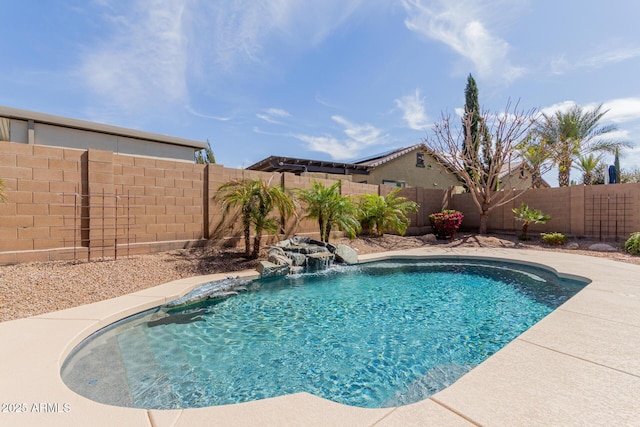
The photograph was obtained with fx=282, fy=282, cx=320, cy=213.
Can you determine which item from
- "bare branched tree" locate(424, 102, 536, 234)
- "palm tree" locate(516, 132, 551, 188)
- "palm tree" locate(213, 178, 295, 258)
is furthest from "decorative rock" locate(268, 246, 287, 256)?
"palm tree" locate(516, 132, 551, 188)

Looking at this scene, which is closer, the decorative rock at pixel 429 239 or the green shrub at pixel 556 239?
the green shrub at pixel 556 239

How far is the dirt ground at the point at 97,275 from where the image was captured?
13.6 feet

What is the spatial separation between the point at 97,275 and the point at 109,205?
191 cm

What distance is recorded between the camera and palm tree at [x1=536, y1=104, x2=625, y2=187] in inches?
590

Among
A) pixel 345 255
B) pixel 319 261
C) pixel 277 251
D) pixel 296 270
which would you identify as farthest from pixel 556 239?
pixel 277 251

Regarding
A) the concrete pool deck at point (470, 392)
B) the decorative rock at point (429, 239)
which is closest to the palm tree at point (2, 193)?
the concrete pool deck at point (470, 392)

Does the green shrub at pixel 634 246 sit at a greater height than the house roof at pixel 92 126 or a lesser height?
lesser

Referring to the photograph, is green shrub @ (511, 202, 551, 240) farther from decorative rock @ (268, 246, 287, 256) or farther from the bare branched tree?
decorative rock @ (268, 246, 287, 256)

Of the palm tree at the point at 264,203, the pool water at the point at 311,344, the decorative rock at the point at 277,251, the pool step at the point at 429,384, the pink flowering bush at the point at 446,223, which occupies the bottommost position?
the pool step at the point at 429,384

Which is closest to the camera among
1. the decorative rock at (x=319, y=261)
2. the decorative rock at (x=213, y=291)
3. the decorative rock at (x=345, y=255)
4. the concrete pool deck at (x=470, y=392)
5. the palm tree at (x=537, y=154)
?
the concrete pool deck at (x=470, y=392)

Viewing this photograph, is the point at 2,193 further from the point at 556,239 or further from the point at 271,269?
the point at 556,239

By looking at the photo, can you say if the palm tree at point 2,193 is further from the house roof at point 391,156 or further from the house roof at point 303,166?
the house roof at point 391,156

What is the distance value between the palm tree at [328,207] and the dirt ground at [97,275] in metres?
2.76

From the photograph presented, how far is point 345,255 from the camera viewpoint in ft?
27.0
